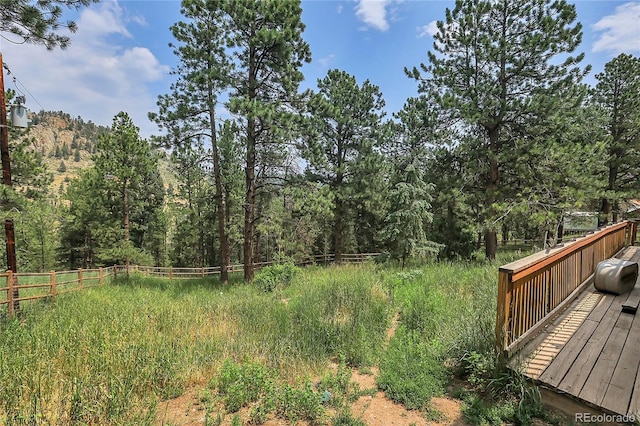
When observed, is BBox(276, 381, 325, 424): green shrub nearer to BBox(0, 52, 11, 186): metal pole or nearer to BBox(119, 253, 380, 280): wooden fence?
BBox(0, 52, 11, 186): metal pole

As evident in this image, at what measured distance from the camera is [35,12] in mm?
5141

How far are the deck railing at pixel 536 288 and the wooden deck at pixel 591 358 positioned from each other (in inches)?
6.4

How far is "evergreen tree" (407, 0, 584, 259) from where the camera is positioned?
9.60 meters

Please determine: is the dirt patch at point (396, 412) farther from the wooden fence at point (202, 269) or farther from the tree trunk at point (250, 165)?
the wooden fence at point (202, 269)

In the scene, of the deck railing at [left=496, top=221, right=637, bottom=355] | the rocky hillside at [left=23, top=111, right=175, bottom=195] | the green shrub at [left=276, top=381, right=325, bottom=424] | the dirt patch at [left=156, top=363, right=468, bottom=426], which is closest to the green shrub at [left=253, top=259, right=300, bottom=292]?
the dirt patch at [left=156, top=363, right=468, bottom=426]

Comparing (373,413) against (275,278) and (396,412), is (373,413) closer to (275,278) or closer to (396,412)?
(396,412)

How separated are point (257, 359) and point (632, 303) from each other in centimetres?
568

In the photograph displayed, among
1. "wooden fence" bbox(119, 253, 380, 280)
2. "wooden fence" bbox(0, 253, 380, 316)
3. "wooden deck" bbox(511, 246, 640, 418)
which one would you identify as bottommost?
"wooden fence" bbox(119, 253, 380, 280)

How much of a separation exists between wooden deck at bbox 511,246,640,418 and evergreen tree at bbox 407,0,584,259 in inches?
259

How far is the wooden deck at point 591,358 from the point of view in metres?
2.60

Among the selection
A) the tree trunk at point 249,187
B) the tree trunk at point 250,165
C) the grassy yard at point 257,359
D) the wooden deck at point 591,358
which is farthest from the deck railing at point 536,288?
the tree trunk at point 249,187

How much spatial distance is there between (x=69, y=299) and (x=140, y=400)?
25.9ft

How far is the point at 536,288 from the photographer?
3.62 meters

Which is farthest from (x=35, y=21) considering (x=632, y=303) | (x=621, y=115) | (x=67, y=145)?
(x=67, y=145)
